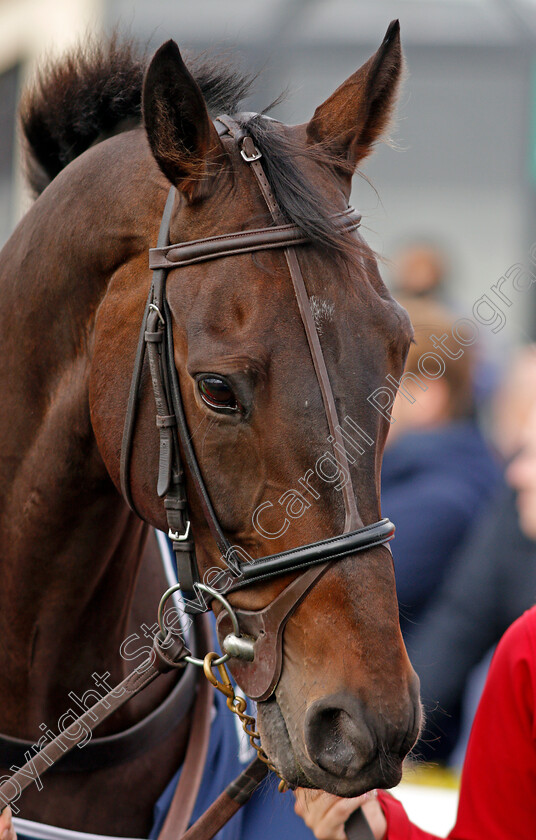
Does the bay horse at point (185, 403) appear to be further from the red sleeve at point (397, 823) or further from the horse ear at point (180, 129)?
the red sleeve at point (397, 823)

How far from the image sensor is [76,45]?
239 centimetres

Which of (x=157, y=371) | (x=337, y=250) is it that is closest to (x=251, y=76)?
(x=337, y=250)

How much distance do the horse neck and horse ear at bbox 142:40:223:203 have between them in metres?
0.26

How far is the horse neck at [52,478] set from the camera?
6.64ft

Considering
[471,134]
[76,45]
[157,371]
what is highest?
[76,45]

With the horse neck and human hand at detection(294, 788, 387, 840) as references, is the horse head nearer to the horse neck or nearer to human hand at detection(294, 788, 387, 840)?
the horse neck

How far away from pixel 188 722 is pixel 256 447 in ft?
3.35

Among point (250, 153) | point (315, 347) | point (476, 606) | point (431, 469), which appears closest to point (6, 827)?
point (315, 347)

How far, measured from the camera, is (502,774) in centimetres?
204

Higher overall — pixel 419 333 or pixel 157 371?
pixel 157 371

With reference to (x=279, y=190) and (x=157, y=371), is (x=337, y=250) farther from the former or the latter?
(x=157, y=371)

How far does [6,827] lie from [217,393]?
3.61 feet

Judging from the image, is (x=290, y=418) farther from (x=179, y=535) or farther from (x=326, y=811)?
(x=326, y=811)

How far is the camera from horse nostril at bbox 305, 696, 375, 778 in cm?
152
